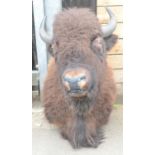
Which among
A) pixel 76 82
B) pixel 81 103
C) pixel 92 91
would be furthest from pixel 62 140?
pixel 76 82

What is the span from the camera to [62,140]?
3.50 metres

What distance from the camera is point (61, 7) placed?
3.93m

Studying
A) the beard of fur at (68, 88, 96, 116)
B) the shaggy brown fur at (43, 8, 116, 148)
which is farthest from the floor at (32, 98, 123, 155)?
the beard of fur at (68, 88, 96, 116)

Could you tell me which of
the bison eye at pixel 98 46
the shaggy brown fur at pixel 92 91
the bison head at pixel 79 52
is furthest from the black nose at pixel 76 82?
the bison eye at pixel 98 46

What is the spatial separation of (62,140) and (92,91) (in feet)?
2.18

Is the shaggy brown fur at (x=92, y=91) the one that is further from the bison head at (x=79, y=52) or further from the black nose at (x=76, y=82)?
the black nose at (x=76, y=82)

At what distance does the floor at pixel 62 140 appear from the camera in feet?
10.8

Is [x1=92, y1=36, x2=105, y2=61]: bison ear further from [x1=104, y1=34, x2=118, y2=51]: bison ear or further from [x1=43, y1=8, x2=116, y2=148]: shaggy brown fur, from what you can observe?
[x1=104, y1=34, x2=118, y2=51]: bison ear

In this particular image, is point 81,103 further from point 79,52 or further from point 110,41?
point 110,41
